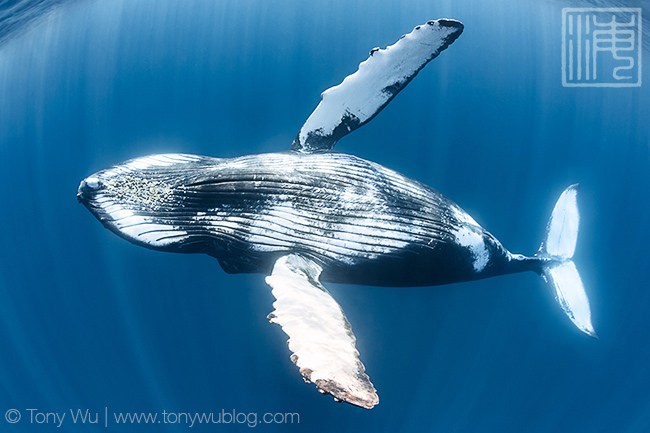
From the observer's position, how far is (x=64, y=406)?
20.1 ft

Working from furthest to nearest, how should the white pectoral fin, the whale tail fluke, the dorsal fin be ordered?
the whale tail fluke
the dorsal fin
the white pectoral fin

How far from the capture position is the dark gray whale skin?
165 inches

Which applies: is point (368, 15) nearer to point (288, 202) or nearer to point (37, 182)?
point (288, 202)

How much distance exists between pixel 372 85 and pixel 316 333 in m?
3.10

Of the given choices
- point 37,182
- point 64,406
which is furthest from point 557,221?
point 37,182

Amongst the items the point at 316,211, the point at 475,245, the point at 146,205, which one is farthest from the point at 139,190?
the point at 475,245

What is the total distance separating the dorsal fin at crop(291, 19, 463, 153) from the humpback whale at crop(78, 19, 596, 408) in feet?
0.04

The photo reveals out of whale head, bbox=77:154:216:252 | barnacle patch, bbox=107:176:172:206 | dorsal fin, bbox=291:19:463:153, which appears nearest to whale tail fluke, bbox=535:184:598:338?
dorsal fin, bbox=291:19:463:153

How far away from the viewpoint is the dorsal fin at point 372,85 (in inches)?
179

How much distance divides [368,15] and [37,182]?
6.56 m

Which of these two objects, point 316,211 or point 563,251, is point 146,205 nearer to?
point 316,211

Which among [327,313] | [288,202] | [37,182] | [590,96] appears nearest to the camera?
[327,313]

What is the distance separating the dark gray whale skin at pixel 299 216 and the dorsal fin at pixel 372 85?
415 millimetres

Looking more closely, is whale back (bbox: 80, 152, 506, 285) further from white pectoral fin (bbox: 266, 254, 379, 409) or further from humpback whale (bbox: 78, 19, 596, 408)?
white pectoral fin (bbox: 266, 254, 379, 409)
